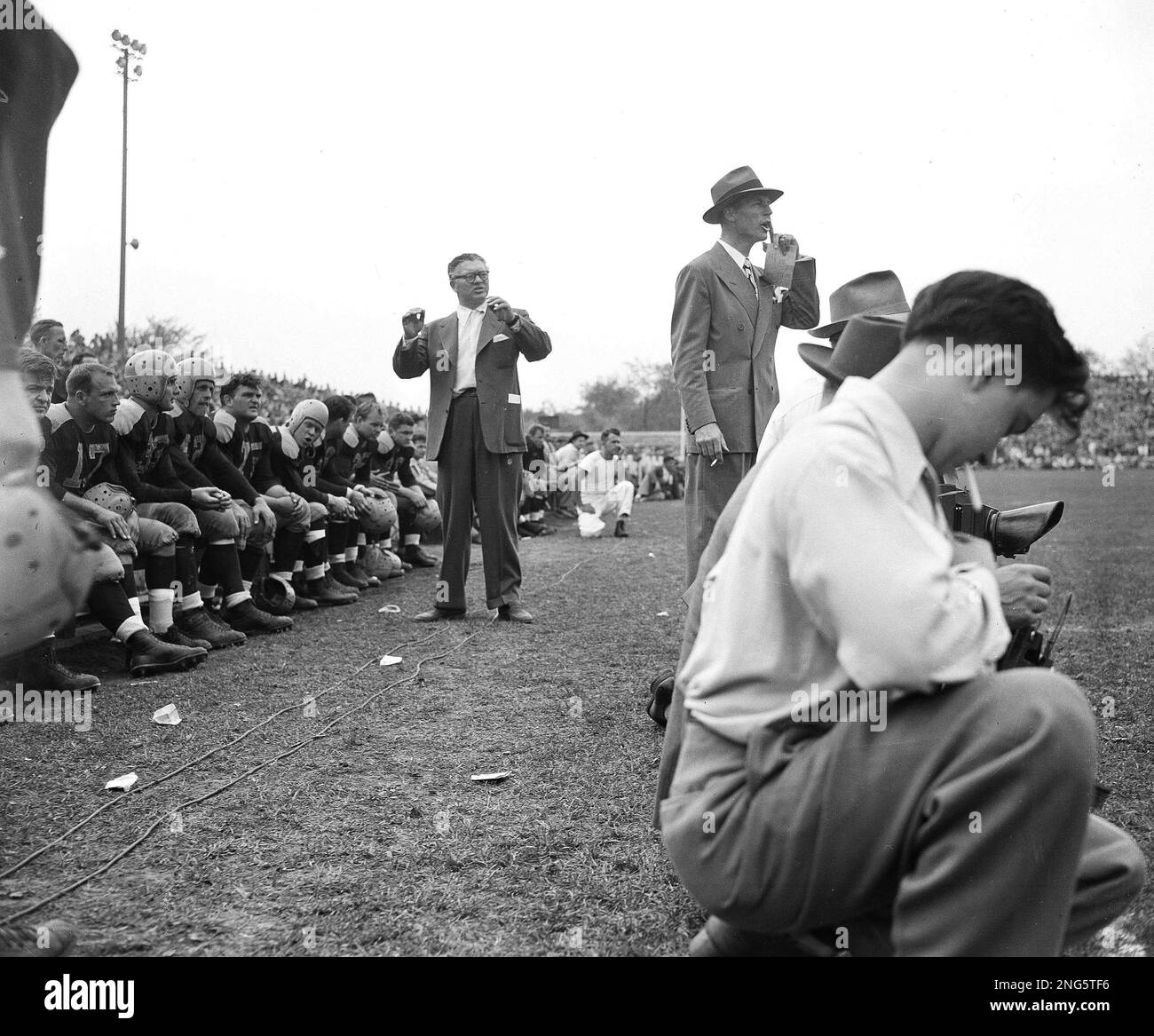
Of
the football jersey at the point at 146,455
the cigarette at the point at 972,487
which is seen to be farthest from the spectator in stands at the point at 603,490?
the cigarette at the point at 972,487

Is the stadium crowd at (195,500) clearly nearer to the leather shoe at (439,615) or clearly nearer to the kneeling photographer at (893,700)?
the leather shoe at (439,615)

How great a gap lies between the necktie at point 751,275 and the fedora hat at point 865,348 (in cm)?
235

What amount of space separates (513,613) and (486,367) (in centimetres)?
153

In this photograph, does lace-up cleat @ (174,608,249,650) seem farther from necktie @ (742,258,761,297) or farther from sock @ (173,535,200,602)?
necktie @ (742,258,761,297)

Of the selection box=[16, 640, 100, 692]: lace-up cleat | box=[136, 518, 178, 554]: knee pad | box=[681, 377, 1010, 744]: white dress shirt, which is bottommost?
box=[16, 640, 100, 692]: lace-up cleat

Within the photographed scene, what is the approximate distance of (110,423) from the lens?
17.2 feet

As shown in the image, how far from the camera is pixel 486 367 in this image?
6.36 m

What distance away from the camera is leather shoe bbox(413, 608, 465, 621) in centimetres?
648

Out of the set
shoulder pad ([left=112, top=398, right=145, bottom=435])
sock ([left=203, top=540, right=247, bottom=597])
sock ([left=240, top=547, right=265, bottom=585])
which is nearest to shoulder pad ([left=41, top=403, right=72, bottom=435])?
shoulder pad ([left=112, top=398, right=145, bottom=435])

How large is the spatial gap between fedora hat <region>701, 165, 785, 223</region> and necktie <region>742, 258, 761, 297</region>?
0.27 m

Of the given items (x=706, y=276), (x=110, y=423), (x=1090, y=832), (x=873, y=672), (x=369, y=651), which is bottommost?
(x=369, y=651)

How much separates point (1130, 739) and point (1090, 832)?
2.00 meters
